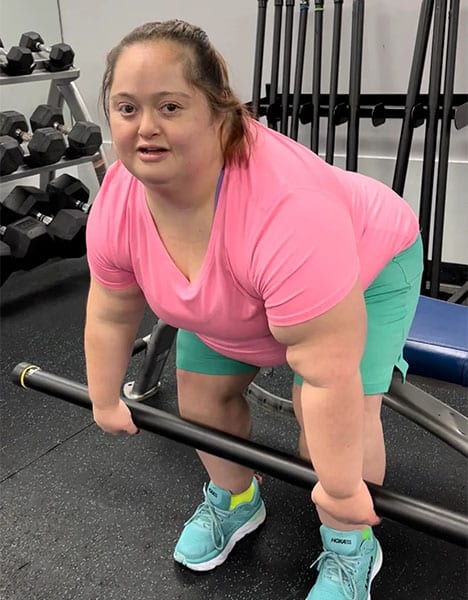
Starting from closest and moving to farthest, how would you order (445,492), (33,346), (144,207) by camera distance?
(144,207) → (445,492) → (33,346)

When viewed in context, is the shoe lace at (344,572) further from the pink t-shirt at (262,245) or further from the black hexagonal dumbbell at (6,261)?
the black hexagonal dumbbell at (6,261)

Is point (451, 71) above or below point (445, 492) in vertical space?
above

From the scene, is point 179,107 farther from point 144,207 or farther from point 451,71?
point 451,71

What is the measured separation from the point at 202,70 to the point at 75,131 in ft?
6.65

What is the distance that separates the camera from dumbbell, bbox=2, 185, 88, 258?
2531mm

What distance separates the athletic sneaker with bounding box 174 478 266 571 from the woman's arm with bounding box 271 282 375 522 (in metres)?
0.52

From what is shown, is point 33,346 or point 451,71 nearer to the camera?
point 451,71

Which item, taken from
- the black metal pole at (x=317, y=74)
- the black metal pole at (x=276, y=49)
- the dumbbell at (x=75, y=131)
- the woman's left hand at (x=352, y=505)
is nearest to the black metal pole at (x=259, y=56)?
the black metal pole at (x=276, y=49)

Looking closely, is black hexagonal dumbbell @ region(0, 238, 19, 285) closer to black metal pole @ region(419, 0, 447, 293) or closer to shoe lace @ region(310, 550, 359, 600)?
black metal pole @ region(419, 0, 447, 293)

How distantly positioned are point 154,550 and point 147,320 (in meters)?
1.10

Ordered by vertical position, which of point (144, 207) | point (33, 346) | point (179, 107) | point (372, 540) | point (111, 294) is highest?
point (179, 107)

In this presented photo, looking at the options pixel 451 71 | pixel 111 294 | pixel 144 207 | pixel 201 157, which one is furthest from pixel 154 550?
pixel 451 71

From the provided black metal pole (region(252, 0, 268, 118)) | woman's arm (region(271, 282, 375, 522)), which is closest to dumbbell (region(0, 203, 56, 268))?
black metal pole (region(252, 0, 268, 118))

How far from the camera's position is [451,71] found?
1908 millimetres
